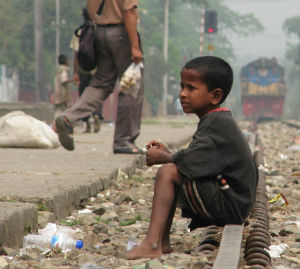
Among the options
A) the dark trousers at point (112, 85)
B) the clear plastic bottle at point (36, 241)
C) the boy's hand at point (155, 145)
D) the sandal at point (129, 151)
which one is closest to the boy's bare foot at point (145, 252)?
the boy's hand at point (155, 145)

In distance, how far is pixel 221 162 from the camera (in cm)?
312

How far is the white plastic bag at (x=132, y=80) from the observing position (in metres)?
6.92

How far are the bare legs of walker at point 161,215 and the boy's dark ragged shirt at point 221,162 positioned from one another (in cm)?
6

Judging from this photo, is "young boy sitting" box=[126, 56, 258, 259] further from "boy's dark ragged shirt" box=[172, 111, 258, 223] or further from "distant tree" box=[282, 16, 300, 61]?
"distant tree" box=[282, 16, 300, 61]

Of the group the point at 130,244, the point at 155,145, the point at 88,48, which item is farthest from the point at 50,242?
the point at 88,48

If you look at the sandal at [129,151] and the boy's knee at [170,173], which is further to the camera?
the sandal at [129,151]

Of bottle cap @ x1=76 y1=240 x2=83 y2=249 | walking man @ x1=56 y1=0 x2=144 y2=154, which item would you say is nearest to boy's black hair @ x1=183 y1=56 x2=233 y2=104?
bottle cap @ x1=76 y1=240 x2=83 y2=249

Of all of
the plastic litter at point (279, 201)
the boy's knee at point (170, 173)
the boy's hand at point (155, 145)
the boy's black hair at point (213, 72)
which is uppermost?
the boy's black hair at point (213, 72)

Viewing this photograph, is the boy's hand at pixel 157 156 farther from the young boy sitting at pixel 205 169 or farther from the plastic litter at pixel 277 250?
the plastic litter at pixel 277 250

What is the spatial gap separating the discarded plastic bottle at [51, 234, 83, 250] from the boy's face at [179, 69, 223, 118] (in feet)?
2.76

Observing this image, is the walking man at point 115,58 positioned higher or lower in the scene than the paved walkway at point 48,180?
higher

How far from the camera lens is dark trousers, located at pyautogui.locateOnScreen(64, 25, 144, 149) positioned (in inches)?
277

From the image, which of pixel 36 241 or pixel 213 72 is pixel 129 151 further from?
pixel 213 72

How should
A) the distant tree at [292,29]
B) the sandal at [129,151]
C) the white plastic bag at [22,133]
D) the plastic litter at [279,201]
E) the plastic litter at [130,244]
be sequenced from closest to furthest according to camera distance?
the plastic litter at [130,244] < the plastic litter at [279,201] < the sandal at [129,151] < the white plastic bag at [22,133] < the distant tree at [292,29]
